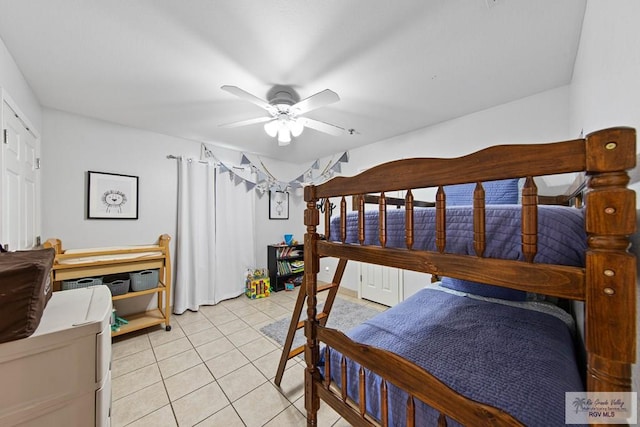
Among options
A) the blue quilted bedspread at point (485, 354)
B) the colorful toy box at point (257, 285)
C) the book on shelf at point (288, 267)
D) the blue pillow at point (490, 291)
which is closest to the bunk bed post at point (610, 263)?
the blue quilted bedspread at point (485, 354)

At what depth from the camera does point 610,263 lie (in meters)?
0.46

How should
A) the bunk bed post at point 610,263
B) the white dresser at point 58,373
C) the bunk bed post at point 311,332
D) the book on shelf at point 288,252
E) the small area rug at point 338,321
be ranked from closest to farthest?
the bunk bed post at point 610,263, the white dresser at point 58,373, the bunk bed post at point 311,332, the small area rug at point 338,321, the book on shelf at point 288,252

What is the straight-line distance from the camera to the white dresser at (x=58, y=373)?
0.85 metres

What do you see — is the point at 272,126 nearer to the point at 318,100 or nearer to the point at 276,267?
the point at 318,100

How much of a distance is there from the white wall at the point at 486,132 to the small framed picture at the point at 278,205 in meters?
1.78

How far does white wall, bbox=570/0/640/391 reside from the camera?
2.47ft

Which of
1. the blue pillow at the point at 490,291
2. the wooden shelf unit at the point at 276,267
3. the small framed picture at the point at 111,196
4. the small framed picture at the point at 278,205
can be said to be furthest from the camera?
the small framed picture at the point at 278,205

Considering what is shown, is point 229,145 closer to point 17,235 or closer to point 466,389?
point 17,235

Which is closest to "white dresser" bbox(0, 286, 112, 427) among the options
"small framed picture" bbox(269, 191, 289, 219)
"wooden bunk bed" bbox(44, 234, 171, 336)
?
"wooden bunk bed" bbox(44, 234, 171, 336)

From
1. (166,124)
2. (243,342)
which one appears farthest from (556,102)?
(166,124)

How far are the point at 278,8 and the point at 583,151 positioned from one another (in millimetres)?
1444

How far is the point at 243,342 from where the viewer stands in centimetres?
236

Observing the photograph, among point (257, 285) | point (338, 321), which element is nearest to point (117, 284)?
point (257, 285)

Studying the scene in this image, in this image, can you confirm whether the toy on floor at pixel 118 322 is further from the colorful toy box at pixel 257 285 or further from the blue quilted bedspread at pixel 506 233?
the blue quilted bedspread at pixel 506 233
